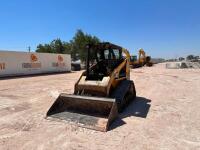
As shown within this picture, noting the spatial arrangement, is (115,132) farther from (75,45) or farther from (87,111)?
(75,45)

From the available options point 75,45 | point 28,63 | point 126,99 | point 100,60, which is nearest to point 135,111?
point 126,99

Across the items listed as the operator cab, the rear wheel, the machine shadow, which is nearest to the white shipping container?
the operator cab

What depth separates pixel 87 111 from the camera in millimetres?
5523

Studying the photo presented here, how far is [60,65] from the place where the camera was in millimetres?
25906

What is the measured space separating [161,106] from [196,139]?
2.89m

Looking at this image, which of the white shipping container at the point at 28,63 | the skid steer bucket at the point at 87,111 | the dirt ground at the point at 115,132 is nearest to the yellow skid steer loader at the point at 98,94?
the skid steer bucket at the point at 87,111

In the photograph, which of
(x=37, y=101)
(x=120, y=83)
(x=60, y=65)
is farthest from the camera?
(x=60, y=65)

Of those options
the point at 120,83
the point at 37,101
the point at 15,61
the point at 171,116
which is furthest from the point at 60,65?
the point at 171,116

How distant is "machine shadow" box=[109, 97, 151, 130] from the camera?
5107 mm

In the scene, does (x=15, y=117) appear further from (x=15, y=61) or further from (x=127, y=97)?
(x=15, y=61)

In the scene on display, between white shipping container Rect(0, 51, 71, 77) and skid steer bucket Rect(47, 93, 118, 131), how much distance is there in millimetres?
15020

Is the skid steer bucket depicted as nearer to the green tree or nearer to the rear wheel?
the rear wheel

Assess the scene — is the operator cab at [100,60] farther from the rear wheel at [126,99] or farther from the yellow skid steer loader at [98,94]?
the rear wheel at [126,99]

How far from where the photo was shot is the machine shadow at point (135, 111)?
511 centimetres
